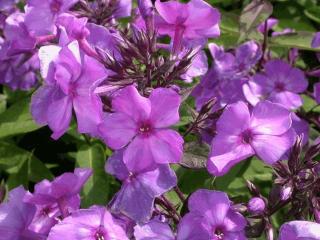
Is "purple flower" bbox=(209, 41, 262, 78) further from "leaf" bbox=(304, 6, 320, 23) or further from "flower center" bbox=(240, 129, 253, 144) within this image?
"flower center" bbox=(240, 129, 253, 144)

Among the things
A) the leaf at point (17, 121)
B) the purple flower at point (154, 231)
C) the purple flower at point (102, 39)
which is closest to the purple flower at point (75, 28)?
the purple flower at point (102, 39)

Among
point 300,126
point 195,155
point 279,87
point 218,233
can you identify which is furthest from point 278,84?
point 218,233

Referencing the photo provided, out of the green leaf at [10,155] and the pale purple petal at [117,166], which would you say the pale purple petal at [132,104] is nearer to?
the pale purple petal at [117,166]

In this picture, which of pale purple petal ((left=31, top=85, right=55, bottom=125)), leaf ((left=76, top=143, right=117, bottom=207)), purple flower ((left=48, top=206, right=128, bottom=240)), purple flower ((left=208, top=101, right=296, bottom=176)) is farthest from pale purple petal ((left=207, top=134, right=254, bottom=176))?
leaf ((left=76, top=143, right=117, bottom=207))

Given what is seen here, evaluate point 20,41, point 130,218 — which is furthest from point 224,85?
point 130,218

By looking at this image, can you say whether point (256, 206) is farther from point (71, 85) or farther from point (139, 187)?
point (71, 85)

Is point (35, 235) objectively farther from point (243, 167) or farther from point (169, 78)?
point (243, 167)
